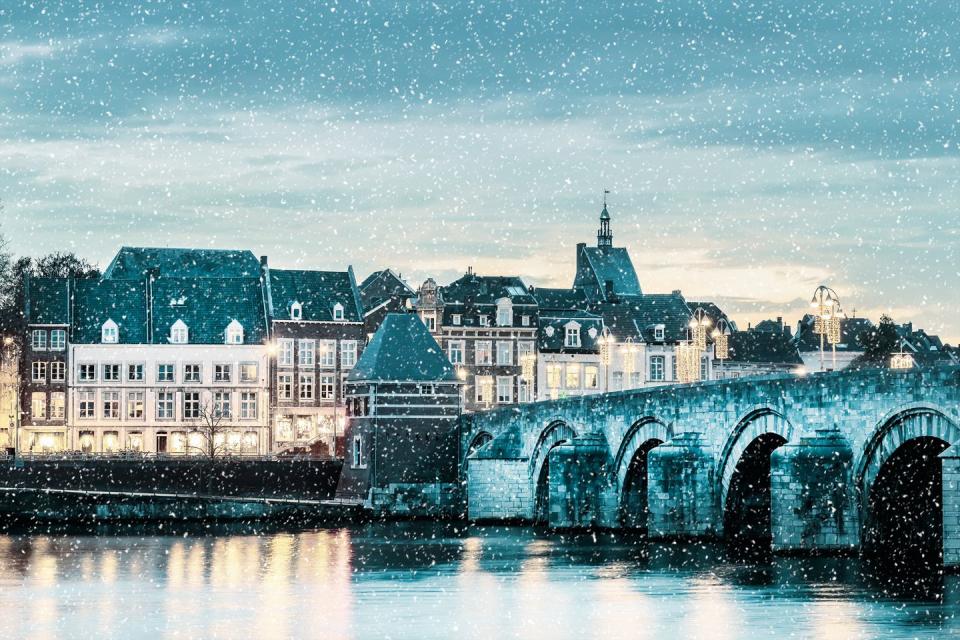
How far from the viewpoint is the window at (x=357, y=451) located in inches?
3322

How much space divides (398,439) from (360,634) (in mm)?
46740

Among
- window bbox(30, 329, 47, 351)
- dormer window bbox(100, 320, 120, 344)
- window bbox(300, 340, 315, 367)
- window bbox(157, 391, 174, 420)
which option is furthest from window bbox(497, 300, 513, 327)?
window bbox(30, 329, 47, 351)

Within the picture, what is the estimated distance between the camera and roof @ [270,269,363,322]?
360 ft

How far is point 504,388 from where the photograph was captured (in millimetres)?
115938

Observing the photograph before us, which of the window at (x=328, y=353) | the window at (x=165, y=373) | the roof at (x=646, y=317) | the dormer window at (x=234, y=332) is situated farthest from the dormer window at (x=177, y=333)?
the roof at (x=646, y=317)

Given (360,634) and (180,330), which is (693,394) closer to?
(360,634)

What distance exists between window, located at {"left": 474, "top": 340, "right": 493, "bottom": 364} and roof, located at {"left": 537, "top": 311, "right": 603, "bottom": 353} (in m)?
4.16

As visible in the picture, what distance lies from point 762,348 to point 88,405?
50531mm

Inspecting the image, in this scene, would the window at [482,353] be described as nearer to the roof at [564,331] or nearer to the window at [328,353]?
the roof at [564,331]

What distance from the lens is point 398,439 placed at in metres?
83.2

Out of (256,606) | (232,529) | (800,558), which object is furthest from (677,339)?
(256,606)

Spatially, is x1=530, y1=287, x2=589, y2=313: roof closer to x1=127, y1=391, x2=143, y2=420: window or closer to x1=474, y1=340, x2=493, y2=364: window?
x1=474, y1=340, x2=493, y2=364: window

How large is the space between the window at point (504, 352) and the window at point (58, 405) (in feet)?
81.5

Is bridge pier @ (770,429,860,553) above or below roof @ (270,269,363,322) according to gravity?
below
